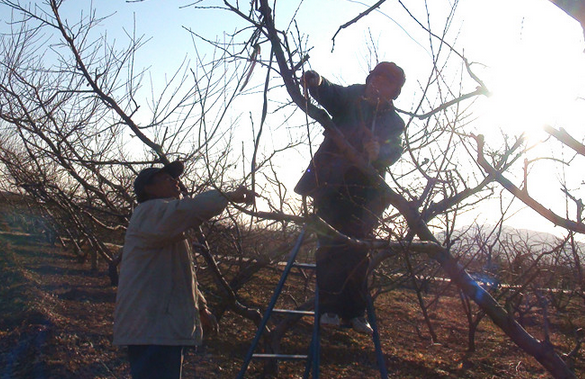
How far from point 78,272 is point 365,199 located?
8.16 metres

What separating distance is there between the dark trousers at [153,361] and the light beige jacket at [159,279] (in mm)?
75

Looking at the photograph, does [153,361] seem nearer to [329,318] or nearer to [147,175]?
[147,175]

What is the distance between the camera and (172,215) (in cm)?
304

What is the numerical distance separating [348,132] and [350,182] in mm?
309

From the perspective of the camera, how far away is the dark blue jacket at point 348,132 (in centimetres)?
321

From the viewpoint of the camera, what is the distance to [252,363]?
18.7 ft

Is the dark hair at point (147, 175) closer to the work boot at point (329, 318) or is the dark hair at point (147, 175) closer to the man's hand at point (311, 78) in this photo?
the man's hand at point (311, 78)

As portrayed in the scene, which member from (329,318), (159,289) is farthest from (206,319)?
(329,318)

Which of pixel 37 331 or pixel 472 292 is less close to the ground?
pixel 472 292

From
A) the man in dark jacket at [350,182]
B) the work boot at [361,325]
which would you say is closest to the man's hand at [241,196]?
the man in dark jacket at [350,182]

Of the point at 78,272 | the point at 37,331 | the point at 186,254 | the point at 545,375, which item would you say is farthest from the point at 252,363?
the point at 78,272

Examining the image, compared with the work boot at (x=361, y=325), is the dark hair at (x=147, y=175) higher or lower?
higher

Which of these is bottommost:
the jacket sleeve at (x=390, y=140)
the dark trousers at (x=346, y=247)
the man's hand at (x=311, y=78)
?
the dark trousers at (x=346, y=247)

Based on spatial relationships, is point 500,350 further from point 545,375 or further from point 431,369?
point 431,369
